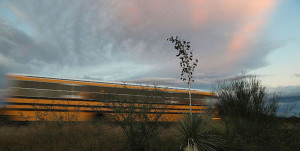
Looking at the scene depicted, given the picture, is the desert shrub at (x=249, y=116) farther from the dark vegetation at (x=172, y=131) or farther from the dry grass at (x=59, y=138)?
the dry grass at (x=59, y=138)

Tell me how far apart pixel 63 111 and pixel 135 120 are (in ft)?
19.0

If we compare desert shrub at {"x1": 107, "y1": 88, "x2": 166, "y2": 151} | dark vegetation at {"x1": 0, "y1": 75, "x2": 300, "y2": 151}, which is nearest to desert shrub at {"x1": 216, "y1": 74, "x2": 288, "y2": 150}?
dark vegetation at {"x1": 0, "y1": 75, "x2": 300, "y2": 151}

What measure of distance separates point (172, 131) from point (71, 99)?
297 inches

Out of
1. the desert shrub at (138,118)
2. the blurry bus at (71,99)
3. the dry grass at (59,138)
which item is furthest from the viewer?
the blurry bus at (71,99)

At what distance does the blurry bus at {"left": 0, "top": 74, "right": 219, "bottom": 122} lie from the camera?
838 centimetres

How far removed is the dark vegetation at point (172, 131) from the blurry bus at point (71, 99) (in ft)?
0.34

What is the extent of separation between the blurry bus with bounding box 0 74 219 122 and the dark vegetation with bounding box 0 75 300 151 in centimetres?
10

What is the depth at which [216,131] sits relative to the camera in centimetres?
957

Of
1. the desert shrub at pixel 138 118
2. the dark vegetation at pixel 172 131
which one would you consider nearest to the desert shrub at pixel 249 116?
the dark vegetation at pixel 172 131

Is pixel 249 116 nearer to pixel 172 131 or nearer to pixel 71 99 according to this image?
pixel 172 131

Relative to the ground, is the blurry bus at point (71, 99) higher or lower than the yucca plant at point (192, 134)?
higher

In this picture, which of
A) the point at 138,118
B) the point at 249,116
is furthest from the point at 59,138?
the point at 249,116

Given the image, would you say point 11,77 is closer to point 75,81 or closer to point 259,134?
point 75,81

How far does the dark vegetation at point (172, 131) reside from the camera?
7572 mm
